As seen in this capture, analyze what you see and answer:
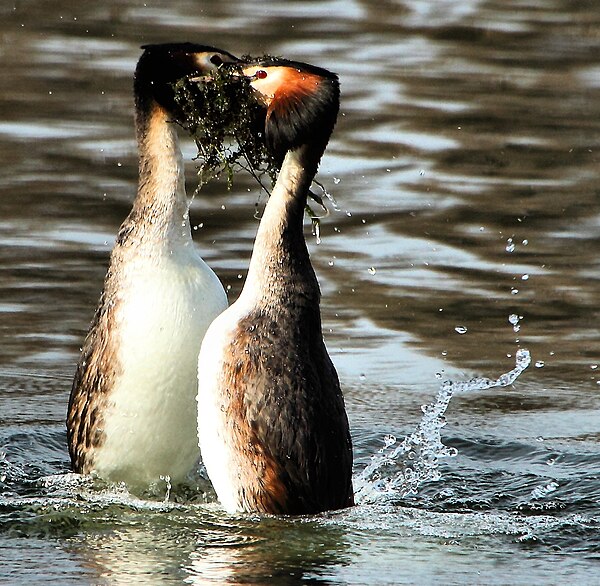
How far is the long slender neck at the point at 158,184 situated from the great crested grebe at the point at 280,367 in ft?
2.10

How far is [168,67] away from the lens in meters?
7.72

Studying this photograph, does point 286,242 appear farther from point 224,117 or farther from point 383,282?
point 383,282

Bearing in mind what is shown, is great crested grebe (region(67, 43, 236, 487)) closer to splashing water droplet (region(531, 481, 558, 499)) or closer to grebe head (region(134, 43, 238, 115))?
grebe head (region(134, 43, 238, 115))

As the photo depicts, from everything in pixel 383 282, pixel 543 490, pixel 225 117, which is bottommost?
pixel 543 490

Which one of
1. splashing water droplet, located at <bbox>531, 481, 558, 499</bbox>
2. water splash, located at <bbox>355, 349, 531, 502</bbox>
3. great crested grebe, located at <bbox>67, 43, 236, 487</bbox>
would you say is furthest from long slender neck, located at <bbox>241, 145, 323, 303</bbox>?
splashing water droplet, located at <bbox>531, 481, 558, 499</bbox>

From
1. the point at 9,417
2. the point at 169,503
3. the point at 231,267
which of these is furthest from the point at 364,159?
the point at 169,503

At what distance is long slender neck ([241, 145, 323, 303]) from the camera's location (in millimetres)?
6984

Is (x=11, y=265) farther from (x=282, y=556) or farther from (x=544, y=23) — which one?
(x=544, y=23)

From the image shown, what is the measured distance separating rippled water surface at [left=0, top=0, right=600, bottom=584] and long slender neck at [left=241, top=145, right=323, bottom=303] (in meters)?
0.92

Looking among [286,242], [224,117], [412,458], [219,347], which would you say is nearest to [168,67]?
[224,117]

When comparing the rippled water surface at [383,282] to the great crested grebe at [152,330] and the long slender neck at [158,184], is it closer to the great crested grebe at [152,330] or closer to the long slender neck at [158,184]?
the great crested grebe at [152,330]

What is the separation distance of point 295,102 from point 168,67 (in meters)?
0.96

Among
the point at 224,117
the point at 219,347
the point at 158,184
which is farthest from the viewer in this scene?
the point at 158,184

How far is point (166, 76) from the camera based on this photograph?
25.3 ft
